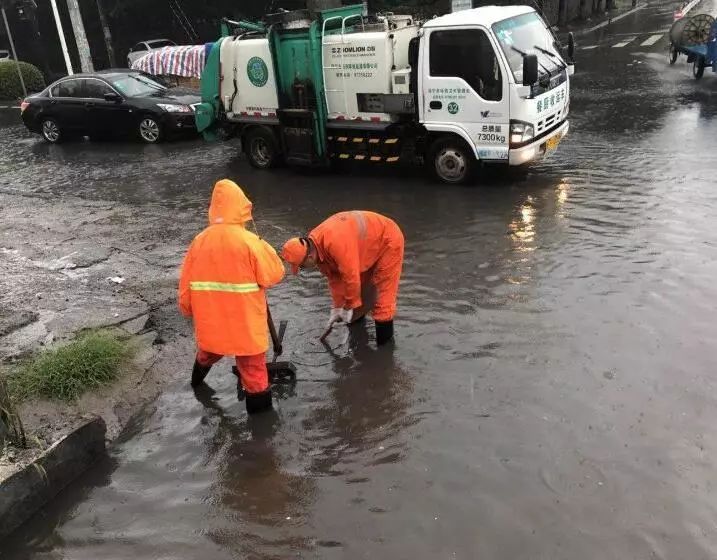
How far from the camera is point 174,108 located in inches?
527

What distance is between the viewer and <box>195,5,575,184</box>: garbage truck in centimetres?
809

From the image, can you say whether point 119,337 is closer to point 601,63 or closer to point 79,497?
point 79,497

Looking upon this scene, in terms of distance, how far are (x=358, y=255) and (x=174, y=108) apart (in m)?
10.2

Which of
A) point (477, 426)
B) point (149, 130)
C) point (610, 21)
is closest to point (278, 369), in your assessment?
point (477, 426)

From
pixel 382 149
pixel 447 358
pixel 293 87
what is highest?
pixel 293 87

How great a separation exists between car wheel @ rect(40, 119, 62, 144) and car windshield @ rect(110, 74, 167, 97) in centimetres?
198

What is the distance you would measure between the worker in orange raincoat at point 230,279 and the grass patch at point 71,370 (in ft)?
3.81

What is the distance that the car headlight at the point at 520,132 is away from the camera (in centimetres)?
804

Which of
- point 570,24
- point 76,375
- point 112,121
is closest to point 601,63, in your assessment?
point 112,121

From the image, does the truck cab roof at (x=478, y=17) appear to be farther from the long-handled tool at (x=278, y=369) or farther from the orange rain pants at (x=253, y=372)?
the orange rain pants at (x=253, y=372)

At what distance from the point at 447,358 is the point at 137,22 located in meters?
30.7

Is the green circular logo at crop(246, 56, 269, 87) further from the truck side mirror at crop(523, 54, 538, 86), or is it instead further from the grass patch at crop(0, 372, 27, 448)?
the grass patch at crop(0, 372, 27, 448)

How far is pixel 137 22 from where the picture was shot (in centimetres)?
3017

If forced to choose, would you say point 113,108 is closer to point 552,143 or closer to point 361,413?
point 552,143
